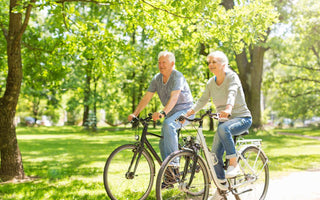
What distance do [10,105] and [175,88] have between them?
398 cm

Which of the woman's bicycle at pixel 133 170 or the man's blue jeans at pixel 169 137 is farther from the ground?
the man's blue jeans at pixel 169 137

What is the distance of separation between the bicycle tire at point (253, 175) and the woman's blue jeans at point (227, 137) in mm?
294

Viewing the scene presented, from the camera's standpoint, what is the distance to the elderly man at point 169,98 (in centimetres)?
479

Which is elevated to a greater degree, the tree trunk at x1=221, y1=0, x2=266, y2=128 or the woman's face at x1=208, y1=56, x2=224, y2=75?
the tree trunk at x1=221, y1=0, x2=266, y2=128

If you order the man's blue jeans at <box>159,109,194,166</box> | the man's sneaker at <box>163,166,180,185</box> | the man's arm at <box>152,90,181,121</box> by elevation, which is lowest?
the man's sneaker at <box>163,166,180,185</box>

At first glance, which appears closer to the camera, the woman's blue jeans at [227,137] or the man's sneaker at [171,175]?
the man's sneaker at [171,175]

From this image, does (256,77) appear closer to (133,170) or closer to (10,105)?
(10,105)

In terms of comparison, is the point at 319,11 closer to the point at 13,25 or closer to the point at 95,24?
the point at 95,24

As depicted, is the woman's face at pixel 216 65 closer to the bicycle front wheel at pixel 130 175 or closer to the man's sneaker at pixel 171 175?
the man's sneaker at pixel 171 175

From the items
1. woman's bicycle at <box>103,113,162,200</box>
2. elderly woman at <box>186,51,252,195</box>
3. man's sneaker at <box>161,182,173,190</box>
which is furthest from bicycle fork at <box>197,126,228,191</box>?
woman's bicycle at <box>103,113,162,200</box>

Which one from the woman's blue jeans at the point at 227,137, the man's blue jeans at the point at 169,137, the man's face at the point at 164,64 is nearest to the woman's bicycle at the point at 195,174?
the woman's blue jeans at the point at 227,137

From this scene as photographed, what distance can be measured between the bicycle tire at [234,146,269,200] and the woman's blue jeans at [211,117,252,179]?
0.97ft

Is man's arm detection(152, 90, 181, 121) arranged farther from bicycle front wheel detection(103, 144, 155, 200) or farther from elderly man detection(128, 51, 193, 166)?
bicycle front wheel detection(103, 144, 155, 200)

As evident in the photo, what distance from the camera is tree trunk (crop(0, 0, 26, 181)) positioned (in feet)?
23.0
